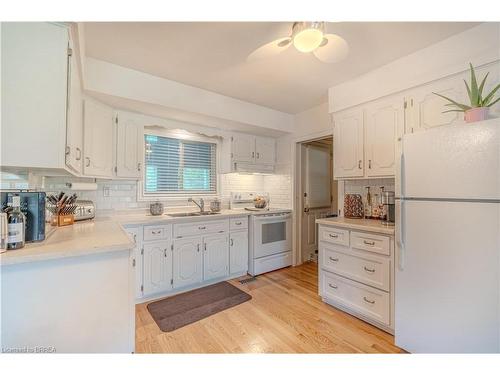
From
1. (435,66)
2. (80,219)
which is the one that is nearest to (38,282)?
(80,219)

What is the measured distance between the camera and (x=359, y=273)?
6.83 ft

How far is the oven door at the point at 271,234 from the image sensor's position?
10.5 feet

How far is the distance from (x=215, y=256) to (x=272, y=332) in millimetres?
1191

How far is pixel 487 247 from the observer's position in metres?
1.26

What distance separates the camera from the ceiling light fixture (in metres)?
1.39

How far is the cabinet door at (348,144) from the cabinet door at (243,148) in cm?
134

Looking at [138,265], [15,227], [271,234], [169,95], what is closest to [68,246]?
[15,227]

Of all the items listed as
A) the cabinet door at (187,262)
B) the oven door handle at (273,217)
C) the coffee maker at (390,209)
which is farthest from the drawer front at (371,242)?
the cabinet door at (187,262)

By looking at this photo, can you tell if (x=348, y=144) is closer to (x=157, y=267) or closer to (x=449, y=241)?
(x=449, y=241)

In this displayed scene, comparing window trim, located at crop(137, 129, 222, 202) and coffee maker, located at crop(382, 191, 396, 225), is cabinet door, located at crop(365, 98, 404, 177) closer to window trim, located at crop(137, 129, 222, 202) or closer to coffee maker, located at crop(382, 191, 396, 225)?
coffee maker, located at crop(382, 191, 396, 225)

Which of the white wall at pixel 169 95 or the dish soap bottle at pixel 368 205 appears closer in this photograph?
the white wall at pixel 169 95

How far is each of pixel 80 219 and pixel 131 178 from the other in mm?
667

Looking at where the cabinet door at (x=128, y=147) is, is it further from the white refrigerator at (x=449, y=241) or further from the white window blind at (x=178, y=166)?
the white refrigerator at (x=449, y=241)

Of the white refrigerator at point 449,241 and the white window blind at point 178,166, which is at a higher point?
the white window blind at point 178,166
